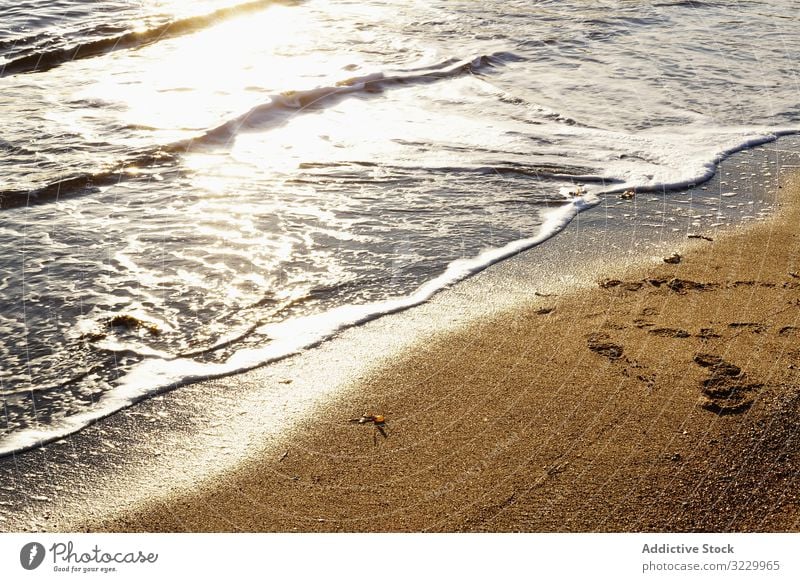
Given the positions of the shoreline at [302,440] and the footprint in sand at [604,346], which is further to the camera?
the footprint in sand at [604,346]

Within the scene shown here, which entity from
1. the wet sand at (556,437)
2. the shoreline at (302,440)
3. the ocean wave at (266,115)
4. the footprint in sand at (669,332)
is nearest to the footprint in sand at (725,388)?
the wet sand at (556,437)

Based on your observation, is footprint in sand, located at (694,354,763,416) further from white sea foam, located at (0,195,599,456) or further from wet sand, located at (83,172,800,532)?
white sea foam, located at (0,195,599,456)

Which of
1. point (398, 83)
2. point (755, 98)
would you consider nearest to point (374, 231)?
point (398, 83)

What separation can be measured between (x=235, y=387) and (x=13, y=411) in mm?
715

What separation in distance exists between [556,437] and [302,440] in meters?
0.77

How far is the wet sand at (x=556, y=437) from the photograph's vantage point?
2.29m

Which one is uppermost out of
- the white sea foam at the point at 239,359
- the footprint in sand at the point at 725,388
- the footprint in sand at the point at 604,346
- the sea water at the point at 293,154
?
the sea water at the point at 293,154

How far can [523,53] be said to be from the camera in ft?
24.2

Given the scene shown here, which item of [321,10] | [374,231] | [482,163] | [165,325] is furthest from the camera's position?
[321,10]

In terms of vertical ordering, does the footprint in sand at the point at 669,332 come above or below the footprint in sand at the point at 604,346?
below

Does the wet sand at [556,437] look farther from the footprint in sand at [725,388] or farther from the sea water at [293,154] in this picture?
the sea water at [293,154]

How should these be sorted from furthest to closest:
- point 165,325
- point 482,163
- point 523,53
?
point 523,53, point 482,163, point 165,325

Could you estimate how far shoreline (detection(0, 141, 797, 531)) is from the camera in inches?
92.2

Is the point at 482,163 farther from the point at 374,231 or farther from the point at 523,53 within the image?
the point at 523,53
